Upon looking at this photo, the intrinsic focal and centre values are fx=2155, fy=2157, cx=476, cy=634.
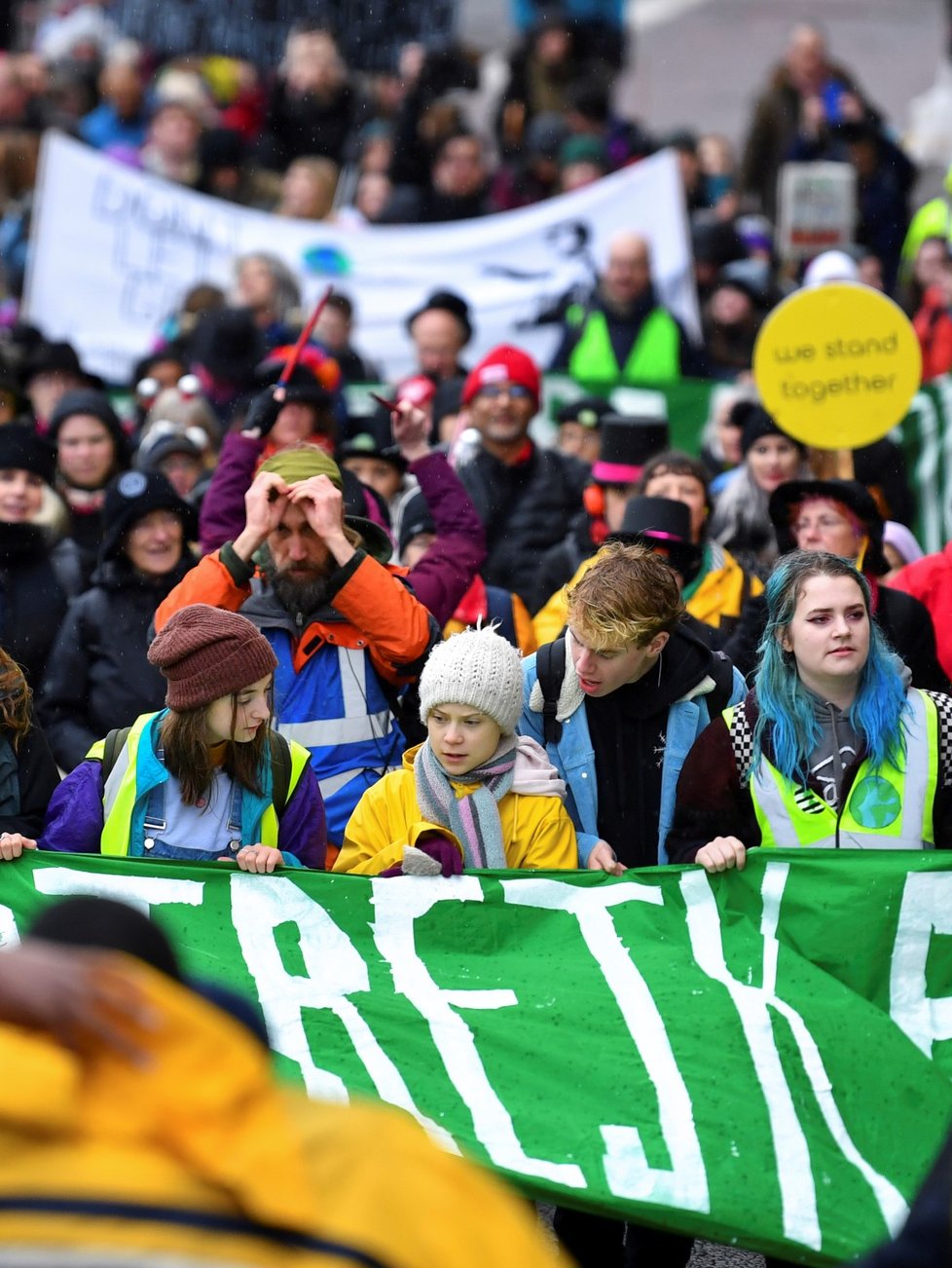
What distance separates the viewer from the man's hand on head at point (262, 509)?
5520mm

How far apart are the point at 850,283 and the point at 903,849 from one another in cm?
331

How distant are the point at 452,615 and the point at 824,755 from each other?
1.94 meters

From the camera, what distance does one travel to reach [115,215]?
12242 mm

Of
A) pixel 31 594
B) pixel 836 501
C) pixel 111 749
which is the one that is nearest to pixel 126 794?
pixel 111 749

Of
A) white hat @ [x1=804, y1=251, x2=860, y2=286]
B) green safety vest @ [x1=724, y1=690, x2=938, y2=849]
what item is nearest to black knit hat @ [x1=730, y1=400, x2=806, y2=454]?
white hat @ [x1=804, y1=251, x2=860, y2=286]

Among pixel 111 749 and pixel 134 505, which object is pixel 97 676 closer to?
pixel 134 505

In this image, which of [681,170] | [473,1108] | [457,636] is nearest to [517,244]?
[681,170]

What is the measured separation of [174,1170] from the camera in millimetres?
2148

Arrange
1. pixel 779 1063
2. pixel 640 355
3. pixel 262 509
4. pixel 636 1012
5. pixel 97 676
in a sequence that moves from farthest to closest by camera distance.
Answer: pixel 640 355, pixel 97 676, pixel 262 509, pixel 636 1012, pixel 779 1063

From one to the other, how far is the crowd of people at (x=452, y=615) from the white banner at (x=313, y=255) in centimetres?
100

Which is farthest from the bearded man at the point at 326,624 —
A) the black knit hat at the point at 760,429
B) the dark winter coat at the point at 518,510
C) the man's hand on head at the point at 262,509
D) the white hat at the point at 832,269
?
the white hat at the point at 832,269

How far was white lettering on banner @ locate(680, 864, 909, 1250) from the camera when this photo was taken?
409cm

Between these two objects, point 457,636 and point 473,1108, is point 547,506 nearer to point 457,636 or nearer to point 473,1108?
point 457,636

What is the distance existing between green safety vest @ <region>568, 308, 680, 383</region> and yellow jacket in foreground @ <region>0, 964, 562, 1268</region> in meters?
8.79
